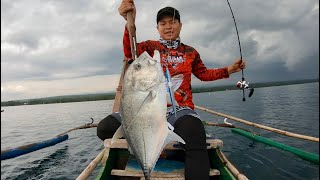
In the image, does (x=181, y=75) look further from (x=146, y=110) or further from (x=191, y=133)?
(x=146, y=110)

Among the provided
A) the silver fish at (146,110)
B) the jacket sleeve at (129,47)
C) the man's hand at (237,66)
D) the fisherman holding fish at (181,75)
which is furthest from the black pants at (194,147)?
the man's hand at (237,66)

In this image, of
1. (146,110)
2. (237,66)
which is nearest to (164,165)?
(146,110)

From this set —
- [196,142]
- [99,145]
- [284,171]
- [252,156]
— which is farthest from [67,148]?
[196,142]

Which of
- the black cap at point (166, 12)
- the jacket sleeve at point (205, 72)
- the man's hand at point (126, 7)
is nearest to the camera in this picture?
the man's hand at point (126, 7)

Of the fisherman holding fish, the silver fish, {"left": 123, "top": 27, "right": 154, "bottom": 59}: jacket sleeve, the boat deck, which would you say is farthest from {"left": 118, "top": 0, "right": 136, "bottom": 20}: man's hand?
the boat deck

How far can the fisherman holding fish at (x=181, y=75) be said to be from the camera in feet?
11.1

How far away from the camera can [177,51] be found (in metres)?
4.80

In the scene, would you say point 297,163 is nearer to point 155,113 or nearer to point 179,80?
Answer: point 179,80

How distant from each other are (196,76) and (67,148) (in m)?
11.7

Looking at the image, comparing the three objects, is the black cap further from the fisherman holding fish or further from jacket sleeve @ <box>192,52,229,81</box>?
jacket sleeve @ <box>192,52,229,81</box>

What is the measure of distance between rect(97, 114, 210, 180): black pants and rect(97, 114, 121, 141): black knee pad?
3.93 feet

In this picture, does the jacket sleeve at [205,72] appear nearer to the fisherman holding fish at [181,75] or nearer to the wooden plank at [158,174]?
the fisherman holding fish at [181,75]

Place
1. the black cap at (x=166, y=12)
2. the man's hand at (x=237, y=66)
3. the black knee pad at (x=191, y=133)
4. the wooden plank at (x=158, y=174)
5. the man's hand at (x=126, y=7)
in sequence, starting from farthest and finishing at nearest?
the man's hand at (x=237, y=66) < the black cap at (x=166, y=12) < the wooden plank at (x=158, y=174) < the black knee pad at (x=191, y=133) < the man's hand at (x=126, y=7)

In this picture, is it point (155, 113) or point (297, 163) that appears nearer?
point (155, 113)
